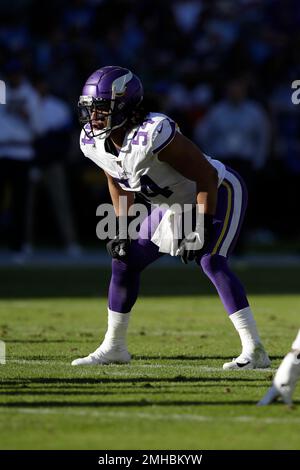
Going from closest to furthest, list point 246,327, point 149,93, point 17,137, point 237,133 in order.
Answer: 1. point 246,327
2. point 17,137
3. point 237,133
4. point 149,93

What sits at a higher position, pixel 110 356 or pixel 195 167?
pixel 195 167

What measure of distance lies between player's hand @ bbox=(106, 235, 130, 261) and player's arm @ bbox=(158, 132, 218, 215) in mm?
531

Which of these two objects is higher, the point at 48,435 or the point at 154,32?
the point at 154,32

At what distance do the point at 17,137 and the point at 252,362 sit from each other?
7745 mm

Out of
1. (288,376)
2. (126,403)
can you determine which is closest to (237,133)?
(126,403)

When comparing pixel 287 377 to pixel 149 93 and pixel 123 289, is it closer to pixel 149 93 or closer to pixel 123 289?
pixel 123 289

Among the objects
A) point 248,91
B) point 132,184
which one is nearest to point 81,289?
point 132,184

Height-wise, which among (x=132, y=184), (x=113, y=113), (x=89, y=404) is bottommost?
(x=89, y=404)

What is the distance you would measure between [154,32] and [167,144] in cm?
1175

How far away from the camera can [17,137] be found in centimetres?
1382

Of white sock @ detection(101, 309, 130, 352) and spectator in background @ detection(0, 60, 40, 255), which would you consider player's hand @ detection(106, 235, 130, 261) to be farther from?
spectator in background @ detection(0, 60, 40, 255)

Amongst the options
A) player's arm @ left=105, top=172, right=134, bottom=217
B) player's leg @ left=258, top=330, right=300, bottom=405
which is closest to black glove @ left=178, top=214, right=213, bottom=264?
player's arm @ left=105, top=172, right=134, bottom=217

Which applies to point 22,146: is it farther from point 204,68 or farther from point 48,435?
point 48,435

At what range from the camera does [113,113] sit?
651 centimetres
